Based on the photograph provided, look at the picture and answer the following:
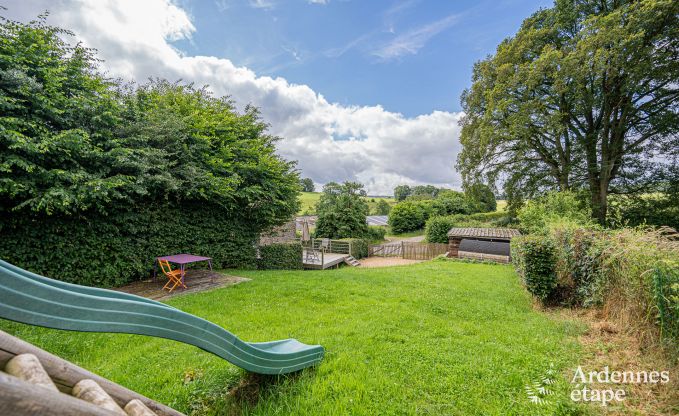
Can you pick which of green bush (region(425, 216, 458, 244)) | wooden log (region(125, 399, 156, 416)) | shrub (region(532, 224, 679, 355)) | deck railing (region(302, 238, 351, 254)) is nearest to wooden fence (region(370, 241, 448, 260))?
green bush (region(425, 216, 458, 244))

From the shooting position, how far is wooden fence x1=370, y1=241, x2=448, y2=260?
20109 mm

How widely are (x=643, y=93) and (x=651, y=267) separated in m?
17.1

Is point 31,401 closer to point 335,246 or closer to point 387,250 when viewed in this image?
point 335,246

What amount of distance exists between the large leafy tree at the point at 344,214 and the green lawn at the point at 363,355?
55.2 ft

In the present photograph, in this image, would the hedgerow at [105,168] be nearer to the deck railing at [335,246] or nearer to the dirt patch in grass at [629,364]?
the dirt patch in grass at [629,364]

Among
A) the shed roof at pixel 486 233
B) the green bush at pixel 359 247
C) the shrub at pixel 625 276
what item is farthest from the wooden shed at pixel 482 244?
the shrub at pixel 625 276

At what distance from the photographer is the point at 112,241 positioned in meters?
6.93

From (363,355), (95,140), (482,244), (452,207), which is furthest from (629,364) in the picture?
(452,207)

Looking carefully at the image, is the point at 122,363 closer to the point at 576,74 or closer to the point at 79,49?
the point at 79,49

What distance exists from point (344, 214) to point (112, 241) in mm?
17358

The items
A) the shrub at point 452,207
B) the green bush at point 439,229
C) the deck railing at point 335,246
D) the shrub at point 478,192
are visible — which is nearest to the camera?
the shrub at point 478,192

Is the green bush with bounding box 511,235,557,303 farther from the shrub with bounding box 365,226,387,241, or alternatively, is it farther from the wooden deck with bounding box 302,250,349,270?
the shrub with bounding box 365,226,387,241

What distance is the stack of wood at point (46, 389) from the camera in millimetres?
687

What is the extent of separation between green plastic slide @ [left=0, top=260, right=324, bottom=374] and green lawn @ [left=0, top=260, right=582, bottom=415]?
45 centimetres
